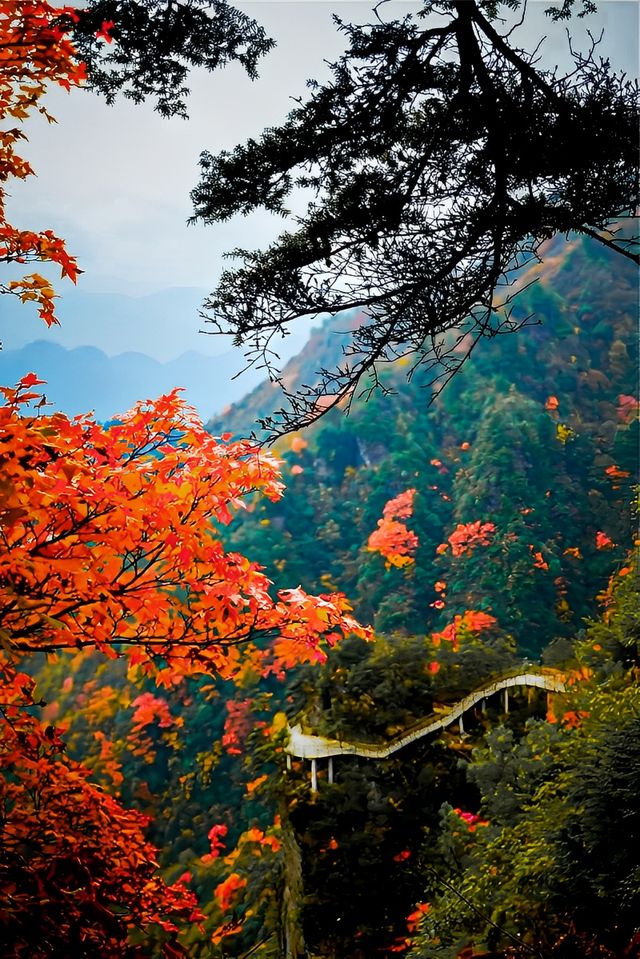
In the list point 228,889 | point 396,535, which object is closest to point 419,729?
point 228,889

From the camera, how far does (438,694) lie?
5691 millimetres

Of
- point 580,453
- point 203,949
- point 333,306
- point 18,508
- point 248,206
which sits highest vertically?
point 580,453

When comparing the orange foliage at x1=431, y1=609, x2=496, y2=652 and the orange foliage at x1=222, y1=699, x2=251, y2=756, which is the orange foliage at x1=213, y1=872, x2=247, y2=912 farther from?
the orange foliage at x1=431, y1=609, x2=496, y2=652

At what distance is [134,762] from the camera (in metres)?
8.80

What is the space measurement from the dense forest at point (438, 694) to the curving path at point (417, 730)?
14 cm

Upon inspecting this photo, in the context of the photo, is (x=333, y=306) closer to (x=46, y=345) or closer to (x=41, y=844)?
(x=41, y=844)

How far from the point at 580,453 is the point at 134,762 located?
8642 millimetres

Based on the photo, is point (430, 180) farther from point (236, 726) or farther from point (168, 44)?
point (236, 726)

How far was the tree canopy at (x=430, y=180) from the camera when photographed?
6.32 ft

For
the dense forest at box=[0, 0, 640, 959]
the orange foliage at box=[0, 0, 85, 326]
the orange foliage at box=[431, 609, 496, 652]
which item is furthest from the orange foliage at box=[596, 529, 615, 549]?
the orange foliage at box=[0, 0, 85, 326]

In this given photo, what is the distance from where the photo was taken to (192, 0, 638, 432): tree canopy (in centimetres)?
193


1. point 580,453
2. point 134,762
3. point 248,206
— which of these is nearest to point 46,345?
point 134,762

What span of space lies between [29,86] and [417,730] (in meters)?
5.14

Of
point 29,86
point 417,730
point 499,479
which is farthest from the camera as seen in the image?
point 499,479
